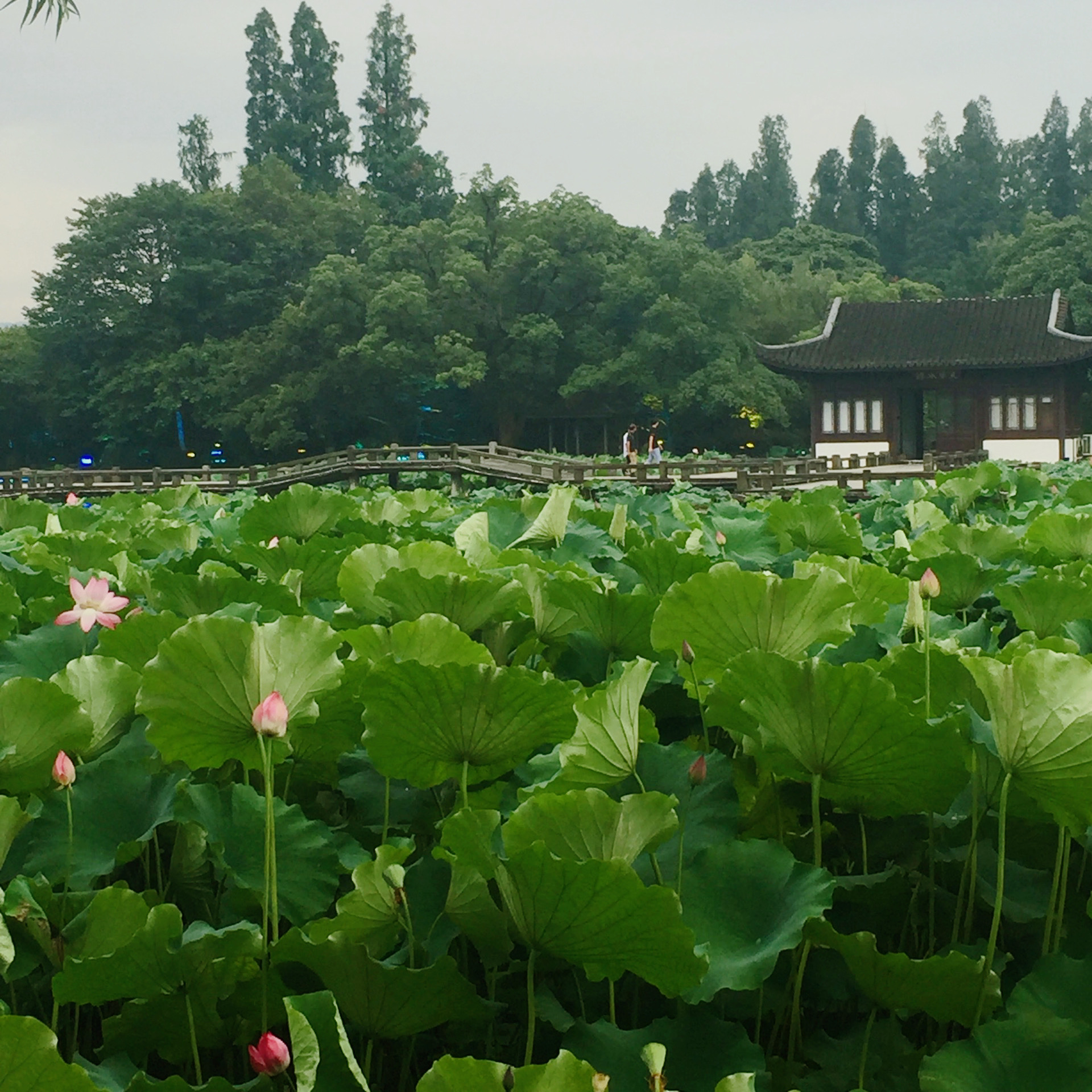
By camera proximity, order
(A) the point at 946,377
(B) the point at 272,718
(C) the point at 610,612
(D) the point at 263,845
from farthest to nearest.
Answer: (A) the point at 946,377 < (C) the point at 610,612 < (D) the point at 263,845 < (B) the point at 272,718

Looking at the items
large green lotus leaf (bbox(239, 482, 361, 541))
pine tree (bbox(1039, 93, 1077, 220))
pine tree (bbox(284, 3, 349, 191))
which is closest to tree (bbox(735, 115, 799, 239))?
pine tree (bbox(1039, 93, 1077, 220))

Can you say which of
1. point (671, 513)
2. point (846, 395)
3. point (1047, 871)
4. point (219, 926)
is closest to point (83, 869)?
point (219, 926)

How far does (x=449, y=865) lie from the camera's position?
0.80 m

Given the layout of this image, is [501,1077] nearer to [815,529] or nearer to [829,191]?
[815,529]

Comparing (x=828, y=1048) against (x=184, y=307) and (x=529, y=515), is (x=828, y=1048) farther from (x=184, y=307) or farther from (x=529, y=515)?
(x=184, y=307)

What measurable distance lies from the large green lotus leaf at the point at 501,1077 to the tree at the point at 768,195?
55.0m

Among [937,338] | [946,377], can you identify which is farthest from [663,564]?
[937,338]

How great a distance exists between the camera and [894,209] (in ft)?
181

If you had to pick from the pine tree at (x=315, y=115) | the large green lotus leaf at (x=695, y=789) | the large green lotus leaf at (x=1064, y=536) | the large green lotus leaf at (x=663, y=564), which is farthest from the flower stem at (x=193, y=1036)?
the pine tree at (x=315, y=115)

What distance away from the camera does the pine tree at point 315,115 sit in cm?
4425

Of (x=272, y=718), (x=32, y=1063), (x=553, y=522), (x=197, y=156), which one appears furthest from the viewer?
(x=197, y=156)

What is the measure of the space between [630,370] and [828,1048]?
2876 centimetres

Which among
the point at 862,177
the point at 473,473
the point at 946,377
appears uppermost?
the point at 862,177

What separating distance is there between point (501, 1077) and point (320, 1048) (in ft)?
0.49
